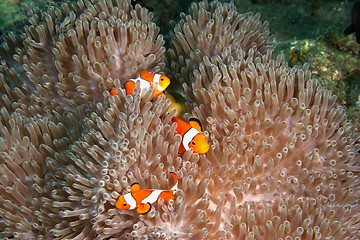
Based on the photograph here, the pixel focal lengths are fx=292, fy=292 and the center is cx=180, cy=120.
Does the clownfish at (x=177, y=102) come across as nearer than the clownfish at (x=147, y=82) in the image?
No

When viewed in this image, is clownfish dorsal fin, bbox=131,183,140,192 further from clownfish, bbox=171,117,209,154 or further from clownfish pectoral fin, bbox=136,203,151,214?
clownfish, bbox=171,117,209,154

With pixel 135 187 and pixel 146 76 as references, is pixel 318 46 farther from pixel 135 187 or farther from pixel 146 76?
pixel 135 187

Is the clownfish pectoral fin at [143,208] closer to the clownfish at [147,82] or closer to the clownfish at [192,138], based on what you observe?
the clownfish at [192,138]

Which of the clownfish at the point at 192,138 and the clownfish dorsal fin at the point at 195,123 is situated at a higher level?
the clownfish dorsal fin at the point at 195,123

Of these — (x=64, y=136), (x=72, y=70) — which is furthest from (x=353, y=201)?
(x=72, y=70)

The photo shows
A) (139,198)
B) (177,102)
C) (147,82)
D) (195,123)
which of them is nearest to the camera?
(139,198)

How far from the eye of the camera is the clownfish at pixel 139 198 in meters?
1.47

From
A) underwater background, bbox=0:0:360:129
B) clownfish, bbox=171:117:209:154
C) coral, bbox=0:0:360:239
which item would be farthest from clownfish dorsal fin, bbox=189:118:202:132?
underwater background, bbox=0:0:360:129

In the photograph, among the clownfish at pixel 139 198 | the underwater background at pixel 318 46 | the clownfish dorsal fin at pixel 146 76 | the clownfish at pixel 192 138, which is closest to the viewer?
the clownfish at pixel 139 198

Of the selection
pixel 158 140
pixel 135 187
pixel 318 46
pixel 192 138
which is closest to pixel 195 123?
pixel 192 138

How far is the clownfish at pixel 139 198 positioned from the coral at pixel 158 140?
→ 52mm

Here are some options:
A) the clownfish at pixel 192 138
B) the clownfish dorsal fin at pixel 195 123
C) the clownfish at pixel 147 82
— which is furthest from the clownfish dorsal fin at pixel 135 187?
the clownfish at pixel 147 82

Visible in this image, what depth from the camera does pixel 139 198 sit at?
4.85 ft

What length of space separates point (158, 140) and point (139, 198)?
0.36 metres
